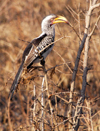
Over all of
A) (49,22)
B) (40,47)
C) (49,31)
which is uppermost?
(49,22)

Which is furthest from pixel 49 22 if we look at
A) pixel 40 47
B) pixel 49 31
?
pixel 40 47

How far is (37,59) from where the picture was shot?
3.37 metres

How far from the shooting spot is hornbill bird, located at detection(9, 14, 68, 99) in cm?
321

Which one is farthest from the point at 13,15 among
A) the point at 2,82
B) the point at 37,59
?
the point at 37,59

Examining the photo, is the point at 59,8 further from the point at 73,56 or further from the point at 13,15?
the point at 73,56

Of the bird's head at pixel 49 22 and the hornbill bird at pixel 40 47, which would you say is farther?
the bird's head at pixel 49 22

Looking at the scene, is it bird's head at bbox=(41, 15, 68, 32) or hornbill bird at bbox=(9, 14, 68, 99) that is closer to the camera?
hornbill bird at bbox=(9, 14, 68, 99)

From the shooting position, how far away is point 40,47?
3.39m

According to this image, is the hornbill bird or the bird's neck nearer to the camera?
the hornbill bird

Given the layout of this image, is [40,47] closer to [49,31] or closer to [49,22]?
[49,31]

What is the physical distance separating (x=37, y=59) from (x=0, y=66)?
350 centimetres

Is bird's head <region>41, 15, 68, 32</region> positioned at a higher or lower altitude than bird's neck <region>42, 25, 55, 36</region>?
higher

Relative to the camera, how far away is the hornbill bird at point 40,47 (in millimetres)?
3207

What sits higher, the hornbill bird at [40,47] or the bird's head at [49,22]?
the bird's head at [49,22]
